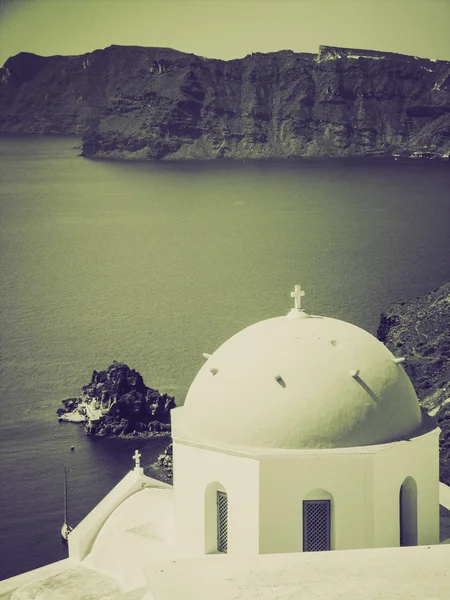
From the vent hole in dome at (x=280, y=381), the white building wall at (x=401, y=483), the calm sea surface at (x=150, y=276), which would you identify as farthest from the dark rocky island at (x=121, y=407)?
the vent hole in dome at (x=280, y=381)

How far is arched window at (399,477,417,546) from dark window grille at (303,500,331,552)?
138cm

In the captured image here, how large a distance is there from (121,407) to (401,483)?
41433mm

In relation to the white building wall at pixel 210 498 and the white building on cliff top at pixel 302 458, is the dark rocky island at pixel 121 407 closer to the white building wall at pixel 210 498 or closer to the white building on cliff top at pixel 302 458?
the white building wall at pixel 210 498

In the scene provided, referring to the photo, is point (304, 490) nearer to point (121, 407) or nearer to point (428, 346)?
point (121, 407)

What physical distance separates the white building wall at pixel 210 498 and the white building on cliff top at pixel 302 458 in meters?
0.02

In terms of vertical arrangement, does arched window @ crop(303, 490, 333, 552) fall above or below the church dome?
below

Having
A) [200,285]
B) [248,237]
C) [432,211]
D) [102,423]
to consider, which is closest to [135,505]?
[102,423]

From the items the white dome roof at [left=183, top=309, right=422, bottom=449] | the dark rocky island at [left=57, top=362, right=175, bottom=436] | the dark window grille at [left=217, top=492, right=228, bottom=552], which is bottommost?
the dark rocky island at [left=57, top=362, right=175, bottom=436]

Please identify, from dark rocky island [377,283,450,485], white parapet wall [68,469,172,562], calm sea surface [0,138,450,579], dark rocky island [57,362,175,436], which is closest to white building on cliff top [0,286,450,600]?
white parapet wall [68,469,172,562]

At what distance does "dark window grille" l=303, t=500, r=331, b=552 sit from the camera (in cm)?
1944

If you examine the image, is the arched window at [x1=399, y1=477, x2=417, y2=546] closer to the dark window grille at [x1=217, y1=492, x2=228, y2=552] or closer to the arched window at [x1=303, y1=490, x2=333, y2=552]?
the arched window at [x1=303, y1=490, x2=333, y2=552]

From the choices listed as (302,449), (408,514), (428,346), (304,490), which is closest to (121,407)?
(428,346)

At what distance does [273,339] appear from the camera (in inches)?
794

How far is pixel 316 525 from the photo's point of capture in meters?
19.5
